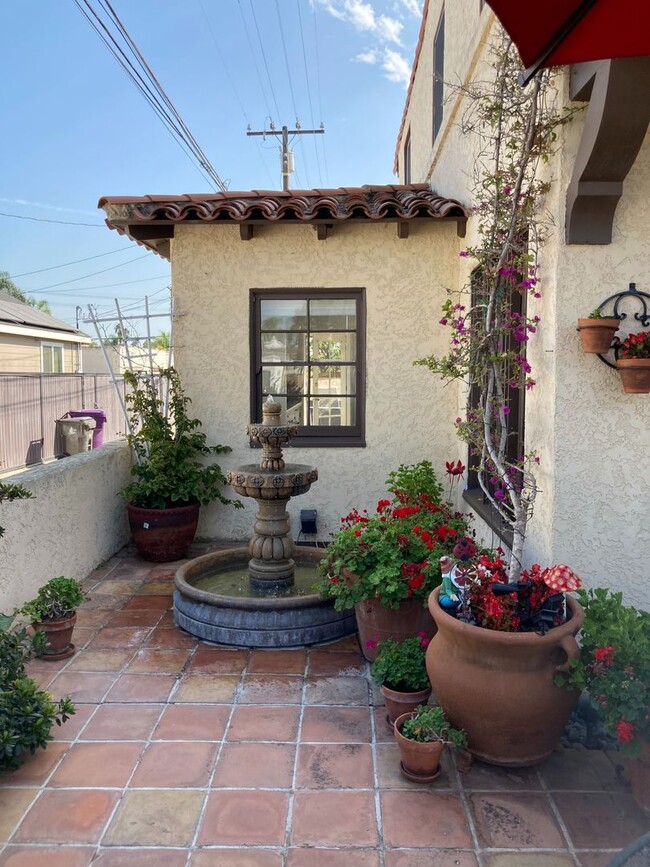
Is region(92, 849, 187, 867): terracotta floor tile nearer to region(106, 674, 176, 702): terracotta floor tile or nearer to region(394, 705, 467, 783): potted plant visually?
region(394, 705, 467, 783): potted plant

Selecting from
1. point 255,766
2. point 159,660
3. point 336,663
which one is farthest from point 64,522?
point 255,766

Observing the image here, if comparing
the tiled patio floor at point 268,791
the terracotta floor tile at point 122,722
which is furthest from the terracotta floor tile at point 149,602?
the terracotta floor tile at point 122,722

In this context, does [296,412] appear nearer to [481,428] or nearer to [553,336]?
[481,428]

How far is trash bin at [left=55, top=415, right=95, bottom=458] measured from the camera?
47.3ft

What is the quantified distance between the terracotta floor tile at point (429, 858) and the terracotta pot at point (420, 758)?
45 centimetres

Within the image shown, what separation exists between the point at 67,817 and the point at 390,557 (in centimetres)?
217

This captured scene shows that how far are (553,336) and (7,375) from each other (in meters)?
12.9

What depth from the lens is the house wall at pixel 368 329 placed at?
21.9 ft

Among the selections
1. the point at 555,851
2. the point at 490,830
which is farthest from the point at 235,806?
the point at 555,851

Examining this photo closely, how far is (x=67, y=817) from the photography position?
110 inches

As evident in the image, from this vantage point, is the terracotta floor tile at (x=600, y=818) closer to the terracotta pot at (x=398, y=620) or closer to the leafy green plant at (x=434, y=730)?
the leafy green plant at (x=434, y=730)

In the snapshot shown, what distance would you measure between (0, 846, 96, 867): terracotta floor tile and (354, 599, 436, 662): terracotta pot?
205 cm

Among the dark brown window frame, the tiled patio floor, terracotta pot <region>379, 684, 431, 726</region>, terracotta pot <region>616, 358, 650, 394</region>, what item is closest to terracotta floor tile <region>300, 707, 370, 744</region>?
the tiled patio floor

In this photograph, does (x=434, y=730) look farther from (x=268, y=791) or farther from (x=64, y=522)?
(x=64, y=522)
